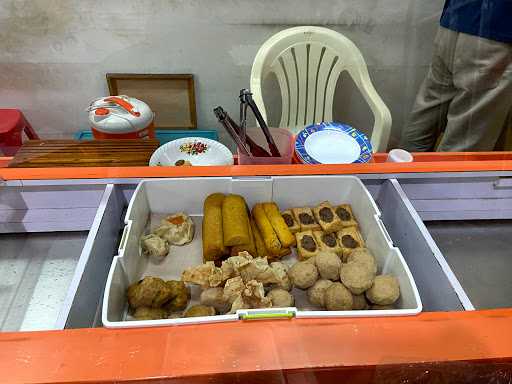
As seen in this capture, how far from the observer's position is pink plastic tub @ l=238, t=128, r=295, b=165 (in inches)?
50.4

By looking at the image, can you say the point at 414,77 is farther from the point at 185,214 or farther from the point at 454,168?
the point at 185,214

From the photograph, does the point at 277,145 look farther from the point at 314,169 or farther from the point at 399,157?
the point at 399,157

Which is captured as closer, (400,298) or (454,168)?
(400,298)

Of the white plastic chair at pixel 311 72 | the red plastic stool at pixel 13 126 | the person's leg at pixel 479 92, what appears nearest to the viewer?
the red plastic stool at pixel 13 126

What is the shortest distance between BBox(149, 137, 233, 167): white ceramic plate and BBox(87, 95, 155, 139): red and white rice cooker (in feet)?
0.52

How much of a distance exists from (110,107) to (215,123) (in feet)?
2.28

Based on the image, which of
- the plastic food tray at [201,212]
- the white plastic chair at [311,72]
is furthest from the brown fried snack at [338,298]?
the white plastic chair at [311,72]

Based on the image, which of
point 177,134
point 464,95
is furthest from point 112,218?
point 464,95

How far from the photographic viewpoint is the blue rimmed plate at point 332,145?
4.62ft

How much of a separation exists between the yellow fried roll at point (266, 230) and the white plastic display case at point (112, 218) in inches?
3.9

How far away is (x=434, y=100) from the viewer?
7.01 ft

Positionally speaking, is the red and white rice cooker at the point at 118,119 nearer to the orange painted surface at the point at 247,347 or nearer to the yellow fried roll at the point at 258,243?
the yellow fried roll at the point at 258,243

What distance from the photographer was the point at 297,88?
7.34 ft

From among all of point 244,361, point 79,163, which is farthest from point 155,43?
point 244,361
